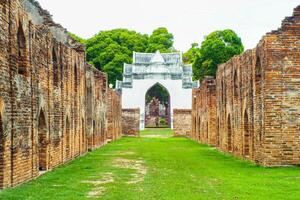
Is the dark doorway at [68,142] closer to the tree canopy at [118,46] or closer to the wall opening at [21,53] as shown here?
the wall opening at [21,53]

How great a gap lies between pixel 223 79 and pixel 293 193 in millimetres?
15503

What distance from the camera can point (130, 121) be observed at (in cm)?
5019

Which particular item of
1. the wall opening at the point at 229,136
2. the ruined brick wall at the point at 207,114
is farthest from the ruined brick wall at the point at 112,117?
the wall opening at the point at 229,136

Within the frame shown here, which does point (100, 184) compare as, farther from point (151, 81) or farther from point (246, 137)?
point (151, 81)

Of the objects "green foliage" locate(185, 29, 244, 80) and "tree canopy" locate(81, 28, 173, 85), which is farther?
"tree canopy" locate(81, 28, 173, 85)

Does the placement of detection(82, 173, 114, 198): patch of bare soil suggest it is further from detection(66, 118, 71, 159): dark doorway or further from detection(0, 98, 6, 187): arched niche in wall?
detection(66, 118, 71, 159): dark doorway

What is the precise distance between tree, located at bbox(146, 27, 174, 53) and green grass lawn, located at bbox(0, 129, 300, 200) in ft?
218

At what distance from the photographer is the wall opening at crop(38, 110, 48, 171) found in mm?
16391

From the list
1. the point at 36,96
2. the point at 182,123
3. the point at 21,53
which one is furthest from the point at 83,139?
the point at 182,123

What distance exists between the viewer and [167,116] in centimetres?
7938

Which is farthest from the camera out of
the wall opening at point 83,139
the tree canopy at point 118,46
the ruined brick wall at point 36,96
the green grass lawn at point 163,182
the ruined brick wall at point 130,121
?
the tree canopy at point 118,46

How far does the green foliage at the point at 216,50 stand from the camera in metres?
69.6

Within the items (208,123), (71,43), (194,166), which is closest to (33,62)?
(194,166)

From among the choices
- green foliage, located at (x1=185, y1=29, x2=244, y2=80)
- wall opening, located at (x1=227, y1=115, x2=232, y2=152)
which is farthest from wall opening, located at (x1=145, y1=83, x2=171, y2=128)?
wall opening, located at (x1=227, y1=115, x2=232, y2=152)
